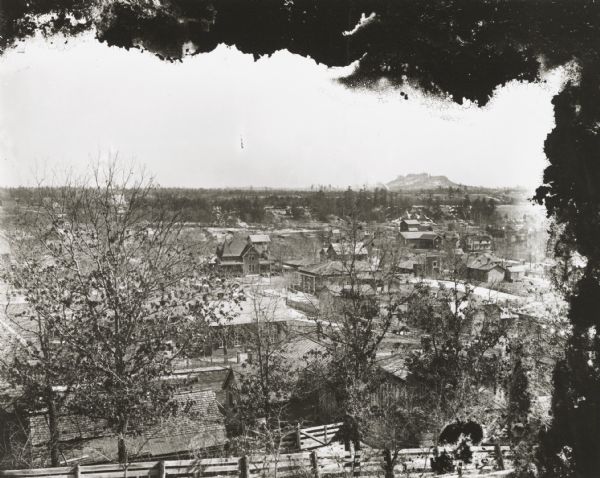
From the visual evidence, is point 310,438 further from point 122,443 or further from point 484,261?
point 484,261

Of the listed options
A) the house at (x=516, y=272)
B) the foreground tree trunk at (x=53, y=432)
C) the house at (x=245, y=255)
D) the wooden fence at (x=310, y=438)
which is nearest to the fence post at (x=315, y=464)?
the wooden fence at (x=310, y=438)

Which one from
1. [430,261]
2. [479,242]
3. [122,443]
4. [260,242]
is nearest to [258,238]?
[260,242]

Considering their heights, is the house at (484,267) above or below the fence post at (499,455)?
above

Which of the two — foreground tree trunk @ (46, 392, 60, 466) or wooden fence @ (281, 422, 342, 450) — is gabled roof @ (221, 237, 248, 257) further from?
foreground tree trunk @ (46, 392, 60, 466)

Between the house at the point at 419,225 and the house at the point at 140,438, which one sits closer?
the house at the point at 140,438

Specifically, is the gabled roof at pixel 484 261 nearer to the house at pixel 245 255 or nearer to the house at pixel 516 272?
the house at pixel 516 272

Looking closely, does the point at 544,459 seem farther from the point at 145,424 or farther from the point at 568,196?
the point at 145,424

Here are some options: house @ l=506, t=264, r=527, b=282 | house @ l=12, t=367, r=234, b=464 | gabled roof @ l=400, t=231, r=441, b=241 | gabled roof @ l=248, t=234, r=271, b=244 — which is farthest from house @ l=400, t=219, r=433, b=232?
house @ l=12, t=367, r=234, b=464
